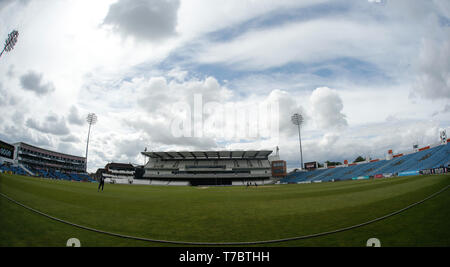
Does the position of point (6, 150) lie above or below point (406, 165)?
above

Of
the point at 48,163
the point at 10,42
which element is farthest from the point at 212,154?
the point at 48,163

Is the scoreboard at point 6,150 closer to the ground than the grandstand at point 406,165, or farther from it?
farther from it

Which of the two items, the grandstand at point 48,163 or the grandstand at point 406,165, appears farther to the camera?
the grandstand at point 48,163

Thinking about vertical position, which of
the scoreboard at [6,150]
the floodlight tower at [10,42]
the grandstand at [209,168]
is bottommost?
the grandstand at [209,168]

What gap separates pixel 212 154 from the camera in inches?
3066

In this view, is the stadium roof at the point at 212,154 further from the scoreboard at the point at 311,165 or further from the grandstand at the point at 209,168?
the scoreboard at the point at 311,165

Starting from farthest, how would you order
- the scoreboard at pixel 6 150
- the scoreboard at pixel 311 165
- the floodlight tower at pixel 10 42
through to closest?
the scoreboard at pixel 311 165, the scoreboard at pixel 6 150, the floodlight tower at pixel 10 42

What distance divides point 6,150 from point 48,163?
191 ft

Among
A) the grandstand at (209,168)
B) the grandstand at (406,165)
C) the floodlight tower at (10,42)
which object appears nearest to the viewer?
the floodlight tower at (10,42)

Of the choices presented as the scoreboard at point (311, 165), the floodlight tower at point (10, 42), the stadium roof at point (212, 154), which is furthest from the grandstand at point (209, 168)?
the floodlight tower at point (10, 42)

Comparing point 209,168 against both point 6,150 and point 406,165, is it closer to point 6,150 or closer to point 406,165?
point 6,150

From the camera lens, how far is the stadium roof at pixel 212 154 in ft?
249

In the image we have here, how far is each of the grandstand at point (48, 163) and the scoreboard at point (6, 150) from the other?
73.9ft
